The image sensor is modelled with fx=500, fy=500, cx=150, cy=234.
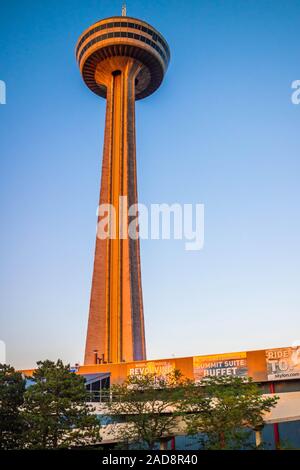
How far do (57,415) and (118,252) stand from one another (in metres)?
42.2

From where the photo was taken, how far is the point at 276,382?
46344 mm

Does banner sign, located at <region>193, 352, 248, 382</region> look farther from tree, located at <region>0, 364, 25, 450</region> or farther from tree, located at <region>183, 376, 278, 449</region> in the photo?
tree, located at <region>0, 364, 25, 450</region>

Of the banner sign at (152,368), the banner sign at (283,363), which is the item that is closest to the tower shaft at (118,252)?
the banner sign at (152,368)

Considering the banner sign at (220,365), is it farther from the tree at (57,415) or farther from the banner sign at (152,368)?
the tree at (57,415)

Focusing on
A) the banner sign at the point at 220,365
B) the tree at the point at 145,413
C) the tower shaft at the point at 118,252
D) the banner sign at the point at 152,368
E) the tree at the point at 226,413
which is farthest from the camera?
the tower shaft at the point at 118,252

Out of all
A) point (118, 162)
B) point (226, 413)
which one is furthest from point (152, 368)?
point (118, 162)

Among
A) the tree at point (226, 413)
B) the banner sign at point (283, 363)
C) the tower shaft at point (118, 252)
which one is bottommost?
the tree at point (226, 413)

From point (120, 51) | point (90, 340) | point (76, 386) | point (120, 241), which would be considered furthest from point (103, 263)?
point (76, 386)

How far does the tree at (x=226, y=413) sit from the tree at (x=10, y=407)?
39.3 feet

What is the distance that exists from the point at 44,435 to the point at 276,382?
911 inches

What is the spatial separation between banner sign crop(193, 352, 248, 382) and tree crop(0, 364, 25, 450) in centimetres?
1822

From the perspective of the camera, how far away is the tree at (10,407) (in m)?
34.4

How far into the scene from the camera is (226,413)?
104 ft
